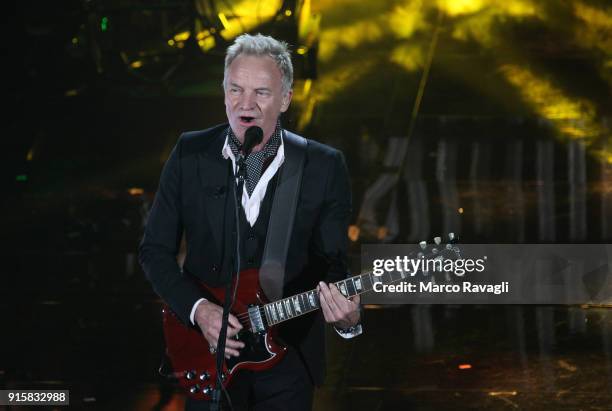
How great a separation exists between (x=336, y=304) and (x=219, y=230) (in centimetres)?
57

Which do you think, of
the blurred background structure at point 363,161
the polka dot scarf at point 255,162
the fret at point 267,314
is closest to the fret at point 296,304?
the fret at point 267,314

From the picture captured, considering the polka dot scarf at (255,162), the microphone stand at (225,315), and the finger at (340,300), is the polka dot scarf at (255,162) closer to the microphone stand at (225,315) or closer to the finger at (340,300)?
the microphone stand at (225,315)

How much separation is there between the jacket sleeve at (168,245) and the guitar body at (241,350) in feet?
0.35

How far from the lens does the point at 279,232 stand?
430cm

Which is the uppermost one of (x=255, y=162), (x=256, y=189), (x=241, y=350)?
(x=255, y=162)

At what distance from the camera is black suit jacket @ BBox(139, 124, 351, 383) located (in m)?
4.36

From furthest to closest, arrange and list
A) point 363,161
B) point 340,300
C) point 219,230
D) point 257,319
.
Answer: point 363,161 < point 219,230 < point 257,319 < point 340,300

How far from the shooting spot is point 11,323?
28.0 ft

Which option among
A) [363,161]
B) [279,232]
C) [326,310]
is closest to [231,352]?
[326,310]

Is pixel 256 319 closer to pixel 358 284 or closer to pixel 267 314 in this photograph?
pixel 267 314

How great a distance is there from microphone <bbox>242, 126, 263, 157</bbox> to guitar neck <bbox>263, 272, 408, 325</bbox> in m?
0.65

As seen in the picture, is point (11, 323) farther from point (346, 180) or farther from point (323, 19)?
point (323, 19)

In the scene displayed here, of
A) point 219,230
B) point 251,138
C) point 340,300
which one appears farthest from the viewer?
point 219,230

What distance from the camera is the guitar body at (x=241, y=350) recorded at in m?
4.27
